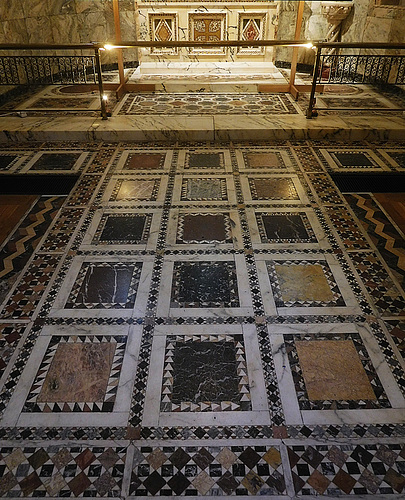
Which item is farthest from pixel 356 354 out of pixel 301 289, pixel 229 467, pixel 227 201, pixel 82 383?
pixel 227 201

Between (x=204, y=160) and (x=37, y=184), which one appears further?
(x=204, y=160)

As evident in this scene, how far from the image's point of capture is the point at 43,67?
208 inches

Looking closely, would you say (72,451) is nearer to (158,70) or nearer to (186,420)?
(186,420)


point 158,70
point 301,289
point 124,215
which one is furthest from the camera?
point 158,70

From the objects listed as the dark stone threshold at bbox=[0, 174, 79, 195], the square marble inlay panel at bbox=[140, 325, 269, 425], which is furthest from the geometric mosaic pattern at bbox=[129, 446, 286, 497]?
the dark stone threshold at bbox=[0, 174, 79, 195]

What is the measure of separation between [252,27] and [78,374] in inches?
273

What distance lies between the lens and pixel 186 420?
1.84 m

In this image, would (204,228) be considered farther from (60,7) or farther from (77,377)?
(60,7)

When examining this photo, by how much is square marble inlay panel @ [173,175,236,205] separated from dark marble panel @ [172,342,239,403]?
1584mm

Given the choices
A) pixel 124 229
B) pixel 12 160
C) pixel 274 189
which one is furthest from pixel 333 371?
pixel 12 160

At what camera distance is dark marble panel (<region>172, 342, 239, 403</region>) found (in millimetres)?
A: 1944

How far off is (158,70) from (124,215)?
455 cm

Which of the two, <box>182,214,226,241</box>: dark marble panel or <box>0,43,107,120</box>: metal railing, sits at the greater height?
<box>0,43,107,120</box>: metal railing

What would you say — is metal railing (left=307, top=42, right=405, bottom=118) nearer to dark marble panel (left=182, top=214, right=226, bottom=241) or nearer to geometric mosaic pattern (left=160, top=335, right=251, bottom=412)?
dark marble panel (left=182, top=214, right=226, bottom=241)
